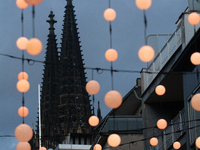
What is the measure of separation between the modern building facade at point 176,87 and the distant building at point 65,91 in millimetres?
82182

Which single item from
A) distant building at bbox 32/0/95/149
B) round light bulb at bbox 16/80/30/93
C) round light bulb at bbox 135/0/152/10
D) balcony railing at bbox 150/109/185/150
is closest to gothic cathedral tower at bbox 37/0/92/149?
distant building at bbox 32/0/95/149

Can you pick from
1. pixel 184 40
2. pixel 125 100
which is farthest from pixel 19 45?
pixel 125 100

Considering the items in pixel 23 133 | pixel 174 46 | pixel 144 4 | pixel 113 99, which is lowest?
pixel 23 133

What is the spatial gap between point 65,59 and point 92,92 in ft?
358

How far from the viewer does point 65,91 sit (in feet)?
396

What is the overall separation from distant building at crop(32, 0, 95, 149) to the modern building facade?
8218 cm

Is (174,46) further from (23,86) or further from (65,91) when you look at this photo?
(65,91)

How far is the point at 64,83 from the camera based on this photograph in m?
122

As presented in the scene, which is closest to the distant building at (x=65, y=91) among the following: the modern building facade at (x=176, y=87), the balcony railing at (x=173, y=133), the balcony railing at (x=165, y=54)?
the modern building facade at (x=176, y=87)

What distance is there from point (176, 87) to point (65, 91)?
94719mm

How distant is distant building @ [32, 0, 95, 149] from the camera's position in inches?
4518

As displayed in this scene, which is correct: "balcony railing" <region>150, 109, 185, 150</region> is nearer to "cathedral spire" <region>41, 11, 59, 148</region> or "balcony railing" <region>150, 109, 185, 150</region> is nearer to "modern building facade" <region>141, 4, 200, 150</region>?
"modern building facade" <region>141, 4, 200, 150</region>

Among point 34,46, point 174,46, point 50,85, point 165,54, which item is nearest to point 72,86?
point 50,85

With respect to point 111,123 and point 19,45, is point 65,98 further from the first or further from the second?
point 19,45
